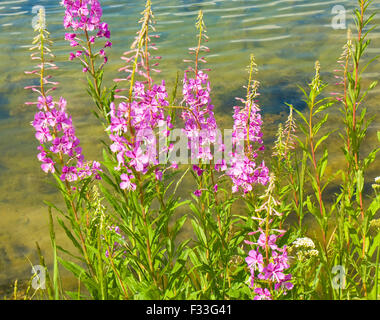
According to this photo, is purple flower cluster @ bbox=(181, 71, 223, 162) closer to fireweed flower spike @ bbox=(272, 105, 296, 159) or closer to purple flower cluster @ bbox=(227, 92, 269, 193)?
purple flower cluster @ bbox=(227, 92, 269, 193)

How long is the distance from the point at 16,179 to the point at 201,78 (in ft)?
13.6

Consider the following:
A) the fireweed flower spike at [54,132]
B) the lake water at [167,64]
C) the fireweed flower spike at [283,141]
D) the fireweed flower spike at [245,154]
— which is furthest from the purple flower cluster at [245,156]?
the lake water at [167,64]

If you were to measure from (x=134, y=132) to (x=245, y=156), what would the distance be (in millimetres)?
1047

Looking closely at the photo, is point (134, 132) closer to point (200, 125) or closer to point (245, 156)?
point (200, 125)

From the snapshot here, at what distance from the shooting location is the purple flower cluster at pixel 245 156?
2879 millimetres

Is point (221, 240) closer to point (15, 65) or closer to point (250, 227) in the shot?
point (250, 227)


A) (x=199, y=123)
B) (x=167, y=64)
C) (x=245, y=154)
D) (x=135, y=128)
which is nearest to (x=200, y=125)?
(x=199, y=123)

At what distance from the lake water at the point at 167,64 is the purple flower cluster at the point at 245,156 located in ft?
9.45

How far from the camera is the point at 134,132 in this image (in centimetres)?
209

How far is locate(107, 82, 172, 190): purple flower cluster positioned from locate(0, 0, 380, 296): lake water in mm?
3062

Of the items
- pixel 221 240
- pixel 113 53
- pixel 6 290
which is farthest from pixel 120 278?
pixel 113 53

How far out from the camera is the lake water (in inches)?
217

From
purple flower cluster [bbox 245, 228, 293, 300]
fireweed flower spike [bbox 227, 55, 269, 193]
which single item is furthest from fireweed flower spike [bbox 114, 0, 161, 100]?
purple flower cluster [bbox 245, 228, 293, 300]
